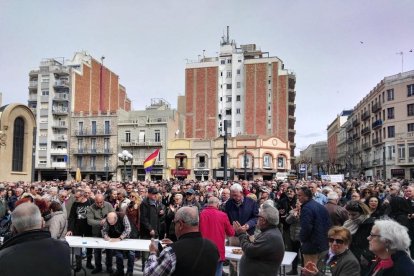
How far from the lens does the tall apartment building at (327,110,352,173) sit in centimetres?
8316

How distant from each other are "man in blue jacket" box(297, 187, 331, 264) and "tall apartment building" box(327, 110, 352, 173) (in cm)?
7448

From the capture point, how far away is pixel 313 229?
255 inches

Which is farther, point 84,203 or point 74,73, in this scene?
point 74,73

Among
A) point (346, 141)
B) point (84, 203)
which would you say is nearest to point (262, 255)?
point (84, 203)

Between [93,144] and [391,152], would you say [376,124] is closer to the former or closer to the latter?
[391,152]

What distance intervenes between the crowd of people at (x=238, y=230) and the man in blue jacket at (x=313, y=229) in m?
0.02

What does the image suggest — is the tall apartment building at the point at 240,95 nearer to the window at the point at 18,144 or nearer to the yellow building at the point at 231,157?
the yellow building at the point at 231,157

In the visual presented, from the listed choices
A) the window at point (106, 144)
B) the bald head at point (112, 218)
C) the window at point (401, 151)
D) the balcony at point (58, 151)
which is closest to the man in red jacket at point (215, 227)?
the bald head at point (112, 218)

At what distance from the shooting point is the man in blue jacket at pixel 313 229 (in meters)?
6.41

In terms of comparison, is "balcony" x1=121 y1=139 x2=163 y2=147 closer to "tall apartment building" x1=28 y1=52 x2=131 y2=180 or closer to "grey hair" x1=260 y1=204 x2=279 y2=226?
"tall apartment building" x1=28 y1=52 x2=131 y2=180

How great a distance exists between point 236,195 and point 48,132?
56238 mm

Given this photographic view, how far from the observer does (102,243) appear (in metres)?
7.98

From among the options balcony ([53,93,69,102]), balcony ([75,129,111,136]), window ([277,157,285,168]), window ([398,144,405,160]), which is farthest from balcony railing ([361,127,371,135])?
balcony ([53,93,69,102])

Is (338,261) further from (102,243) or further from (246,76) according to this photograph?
(246,76)
